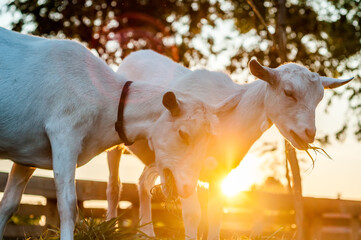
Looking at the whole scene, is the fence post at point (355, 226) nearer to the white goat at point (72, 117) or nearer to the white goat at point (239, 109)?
the white goat at point (239, 109)

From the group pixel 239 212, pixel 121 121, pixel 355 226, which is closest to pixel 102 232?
pixel 121 121

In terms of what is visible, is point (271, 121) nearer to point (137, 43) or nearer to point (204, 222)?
point (204, 222)

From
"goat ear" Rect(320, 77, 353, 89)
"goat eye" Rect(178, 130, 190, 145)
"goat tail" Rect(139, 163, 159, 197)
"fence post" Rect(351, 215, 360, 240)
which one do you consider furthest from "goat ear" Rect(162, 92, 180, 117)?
"fence post" Rect(351, 215, 360, 240)

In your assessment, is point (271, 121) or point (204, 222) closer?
point (271, 121)

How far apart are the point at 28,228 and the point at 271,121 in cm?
415

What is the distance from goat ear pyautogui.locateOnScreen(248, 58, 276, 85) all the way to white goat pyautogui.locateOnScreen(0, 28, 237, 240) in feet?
1.83

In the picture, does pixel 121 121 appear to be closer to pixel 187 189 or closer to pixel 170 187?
pixel 170 187

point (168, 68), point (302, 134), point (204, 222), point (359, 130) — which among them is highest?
point (359, 130)

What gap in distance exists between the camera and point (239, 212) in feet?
42.4

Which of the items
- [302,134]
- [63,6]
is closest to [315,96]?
[302,134]

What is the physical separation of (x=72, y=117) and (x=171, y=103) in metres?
0.77

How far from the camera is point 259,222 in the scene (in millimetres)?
10562

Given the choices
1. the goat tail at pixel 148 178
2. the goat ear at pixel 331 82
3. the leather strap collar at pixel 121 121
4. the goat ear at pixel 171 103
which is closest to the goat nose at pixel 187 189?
the goat ear at pixel 171 103

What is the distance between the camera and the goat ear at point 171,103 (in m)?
3.98
